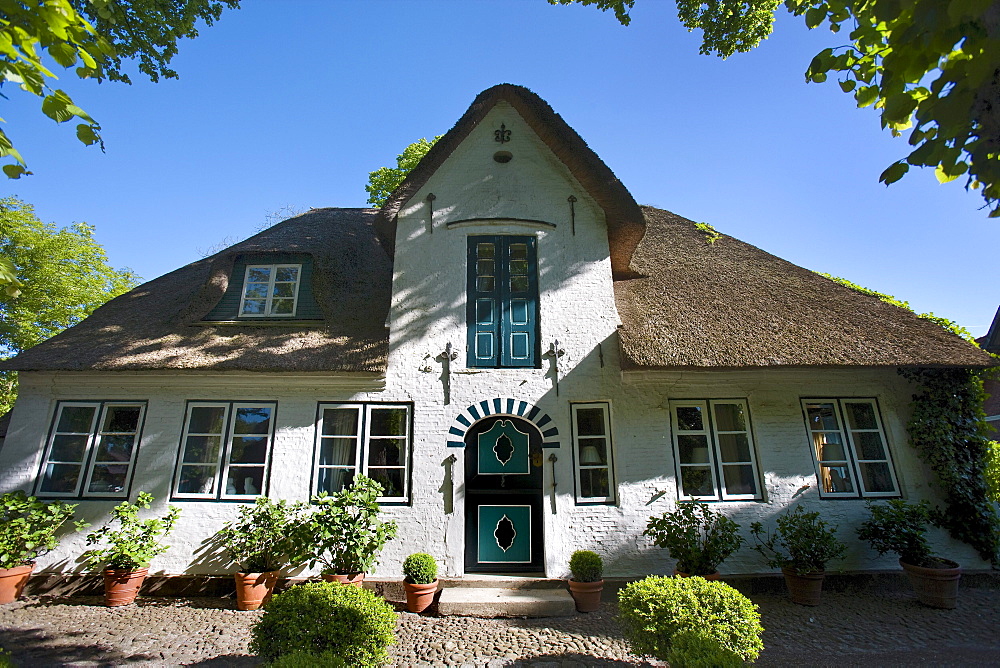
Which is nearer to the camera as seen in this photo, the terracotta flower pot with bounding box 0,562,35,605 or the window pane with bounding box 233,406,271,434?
the terracotta flower pot with bounding box 0,562,35,605

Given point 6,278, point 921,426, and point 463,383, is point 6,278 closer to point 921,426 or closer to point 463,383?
point 463,383

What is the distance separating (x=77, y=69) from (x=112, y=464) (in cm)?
678

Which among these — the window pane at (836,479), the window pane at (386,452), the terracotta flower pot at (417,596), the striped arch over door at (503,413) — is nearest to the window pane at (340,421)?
the window pane at (386,452)

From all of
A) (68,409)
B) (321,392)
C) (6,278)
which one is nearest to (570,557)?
(321,392)

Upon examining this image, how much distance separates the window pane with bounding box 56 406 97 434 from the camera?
820cm

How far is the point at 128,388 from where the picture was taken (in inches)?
324

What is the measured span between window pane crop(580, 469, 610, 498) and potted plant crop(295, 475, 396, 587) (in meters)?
3.01

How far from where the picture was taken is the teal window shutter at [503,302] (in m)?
8.35

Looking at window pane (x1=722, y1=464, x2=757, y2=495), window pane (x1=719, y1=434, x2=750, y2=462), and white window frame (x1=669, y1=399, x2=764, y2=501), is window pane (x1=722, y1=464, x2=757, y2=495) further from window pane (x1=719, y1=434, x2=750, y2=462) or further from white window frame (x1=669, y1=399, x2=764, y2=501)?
window pane (x1=719, y1=434, x2=750, y2=462)

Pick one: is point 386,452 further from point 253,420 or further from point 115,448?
point 115,448

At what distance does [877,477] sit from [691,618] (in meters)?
6.12

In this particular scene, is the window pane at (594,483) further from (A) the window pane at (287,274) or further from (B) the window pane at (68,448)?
(B) the window pane at (68,448)

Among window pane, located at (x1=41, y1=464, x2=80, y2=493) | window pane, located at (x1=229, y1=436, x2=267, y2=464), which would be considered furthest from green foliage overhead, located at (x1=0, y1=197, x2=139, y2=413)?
window pane, located at (x1=229, y1=436, x2=267, y2=464)

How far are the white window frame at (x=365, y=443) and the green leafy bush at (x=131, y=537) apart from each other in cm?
221
